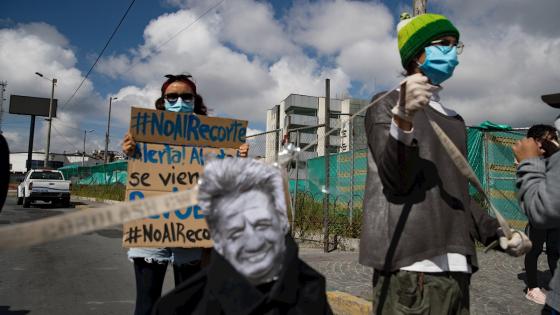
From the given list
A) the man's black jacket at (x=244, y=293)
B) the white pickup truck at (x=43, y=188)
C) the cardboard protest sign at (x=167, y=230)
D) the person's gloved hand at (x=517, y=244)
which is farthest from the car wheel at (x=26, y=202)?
the person's gloved hand at (x=517, y=244)

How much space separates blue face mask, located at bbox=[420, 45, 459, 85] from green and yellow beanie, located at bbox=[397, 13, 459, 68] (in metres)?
0.04

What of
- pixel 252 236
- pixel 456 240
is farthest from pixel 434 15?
pixel 252 236

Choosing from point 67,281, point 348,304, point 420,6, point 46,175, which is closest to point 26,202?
point 46,175

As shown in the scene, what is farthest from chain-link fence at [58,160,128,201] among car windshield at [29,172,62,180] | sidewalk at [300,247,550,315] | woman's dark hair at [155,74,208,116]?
woman's dark hair at [155,74,208,116]

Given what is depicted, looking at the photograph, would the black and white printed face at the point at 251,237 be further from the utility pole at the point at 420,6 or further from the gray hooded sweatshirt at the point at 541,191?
the utility pole at the point at 420,6

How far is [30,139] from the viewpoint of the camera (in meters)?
38.6

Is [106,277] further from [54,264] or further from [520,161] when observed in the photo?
[520,161]

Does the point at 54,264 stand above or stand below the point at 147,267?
below

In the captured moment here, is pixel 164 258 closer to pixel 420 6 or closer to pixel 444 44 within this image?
pixel 444 44

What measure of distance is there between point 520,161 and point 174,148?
2.13 metres

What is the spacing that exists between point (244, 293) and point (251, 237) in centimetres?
17

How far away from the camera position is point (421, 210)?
163 centimetres

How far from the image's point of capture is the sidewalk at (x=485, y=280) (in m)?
4.60

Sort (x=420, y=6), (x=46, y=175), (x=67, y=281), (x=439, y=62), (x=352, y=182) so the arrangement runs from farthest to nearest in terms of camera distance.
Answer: (x=46, y=175) → (x=352, y=182) → (x=67, y=281) → (x=420, y=6) → (x=439, y=62)
